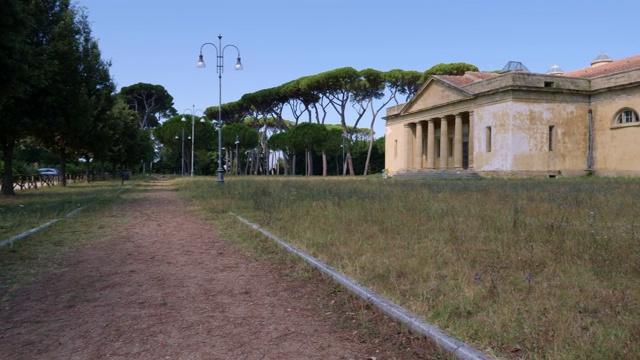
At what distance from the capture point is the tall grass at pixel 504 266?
3066mm

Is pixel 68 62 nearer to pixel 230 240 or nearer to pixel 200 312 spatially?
pixel 230 240

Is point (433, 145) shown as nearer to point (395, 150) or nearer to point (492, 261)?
point (395, 150)

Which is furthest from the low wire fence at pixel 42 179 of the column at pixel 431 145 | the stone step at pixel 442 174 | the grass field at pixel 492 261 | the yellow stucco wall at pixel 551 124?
the column at pixel 431 145

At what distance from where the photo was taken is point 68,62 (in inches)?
666

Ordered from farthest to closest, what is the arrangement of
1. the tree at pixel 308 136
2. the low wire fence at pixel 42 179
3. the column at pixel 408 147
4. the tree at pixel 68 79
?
the tree at pixel 308 136, the column at pixel 408 147, the low wire fence at pixel 42 179, the tree at pixel 68 79

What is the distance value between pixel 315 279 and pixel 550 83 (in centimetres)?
3237

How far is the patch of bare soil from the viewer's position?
326 cm

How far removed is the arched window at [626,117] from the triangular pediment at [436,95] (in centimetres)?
A: 1008

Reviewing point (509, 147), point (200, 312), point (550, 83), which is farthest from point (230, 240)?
point (550, 83)

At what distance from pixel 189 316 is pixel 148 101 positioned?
6670 centimetres

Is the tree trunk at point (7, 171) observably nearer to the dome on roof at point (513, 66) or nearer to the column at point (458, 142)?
the column at point (458, 142)

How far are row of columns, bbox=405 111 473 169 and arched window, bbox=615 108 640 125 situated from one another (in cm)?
977

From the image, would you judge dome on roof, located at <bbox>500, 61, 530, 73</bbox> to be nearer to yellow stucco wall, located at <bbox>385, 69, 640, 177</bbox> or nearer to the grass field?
yellow stucco wall, located at <bbox>385, 69, 640, 177</bbox>

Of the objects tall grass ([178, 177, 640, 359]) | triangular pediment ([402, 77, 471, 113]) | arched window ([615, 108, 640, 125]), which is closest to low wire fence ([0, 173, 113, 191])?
tall grass ([178, 177, 640, 359])
